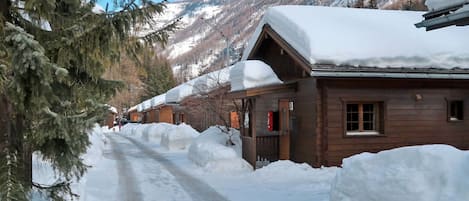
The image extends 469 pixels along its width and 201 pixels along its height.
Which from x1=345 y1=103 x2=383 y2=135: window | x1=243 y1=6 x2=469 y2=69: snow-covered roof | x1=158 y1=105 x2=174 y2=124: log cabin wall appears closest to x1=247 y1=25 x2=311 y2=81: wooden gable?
x1=243 y1=6 x2=469 y2=69: snow-covered roof

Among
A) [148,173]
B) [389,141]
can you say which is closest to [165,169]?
[148,173]

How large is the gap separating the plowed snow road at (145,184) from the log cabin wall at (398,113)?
426 centimetres

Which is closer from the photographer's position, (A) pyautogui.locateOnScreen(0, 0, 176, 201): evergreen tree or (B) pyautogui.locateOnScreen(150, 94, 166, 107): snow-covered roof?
(A) pyautogui.locateOnScreen(0, 0, 176, 201): evergreen tree

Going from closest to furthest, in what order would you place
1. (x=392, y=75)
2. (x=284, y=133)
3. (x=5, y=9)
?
(x=5, y=9) < (x=392, y=75) < (x=284, y=133)

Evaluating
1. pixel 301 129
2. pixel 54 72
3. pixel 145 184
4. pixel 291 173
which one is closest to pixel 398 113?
pixel 301 129

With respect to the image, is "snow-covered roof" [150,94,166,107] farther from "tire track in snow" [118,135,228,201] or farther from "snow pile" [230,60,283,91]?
"tire track in snow" [118,135,228,201]

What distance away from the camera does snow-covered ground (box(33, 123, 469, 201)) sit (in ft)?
18.3

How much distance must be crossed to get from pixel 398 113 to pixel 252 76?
4.44 metres

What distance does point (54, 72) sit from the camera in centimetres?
470

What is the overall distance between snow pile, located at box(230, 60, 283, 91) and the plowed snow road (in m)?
3.05

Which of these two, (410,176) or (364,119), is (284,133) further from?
(410,176)

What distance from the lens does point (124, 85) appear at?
229 inches

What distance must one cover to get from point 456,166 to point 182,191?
6563 mm

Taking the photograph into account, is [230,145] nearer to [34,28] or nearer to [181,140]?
[181,140]
